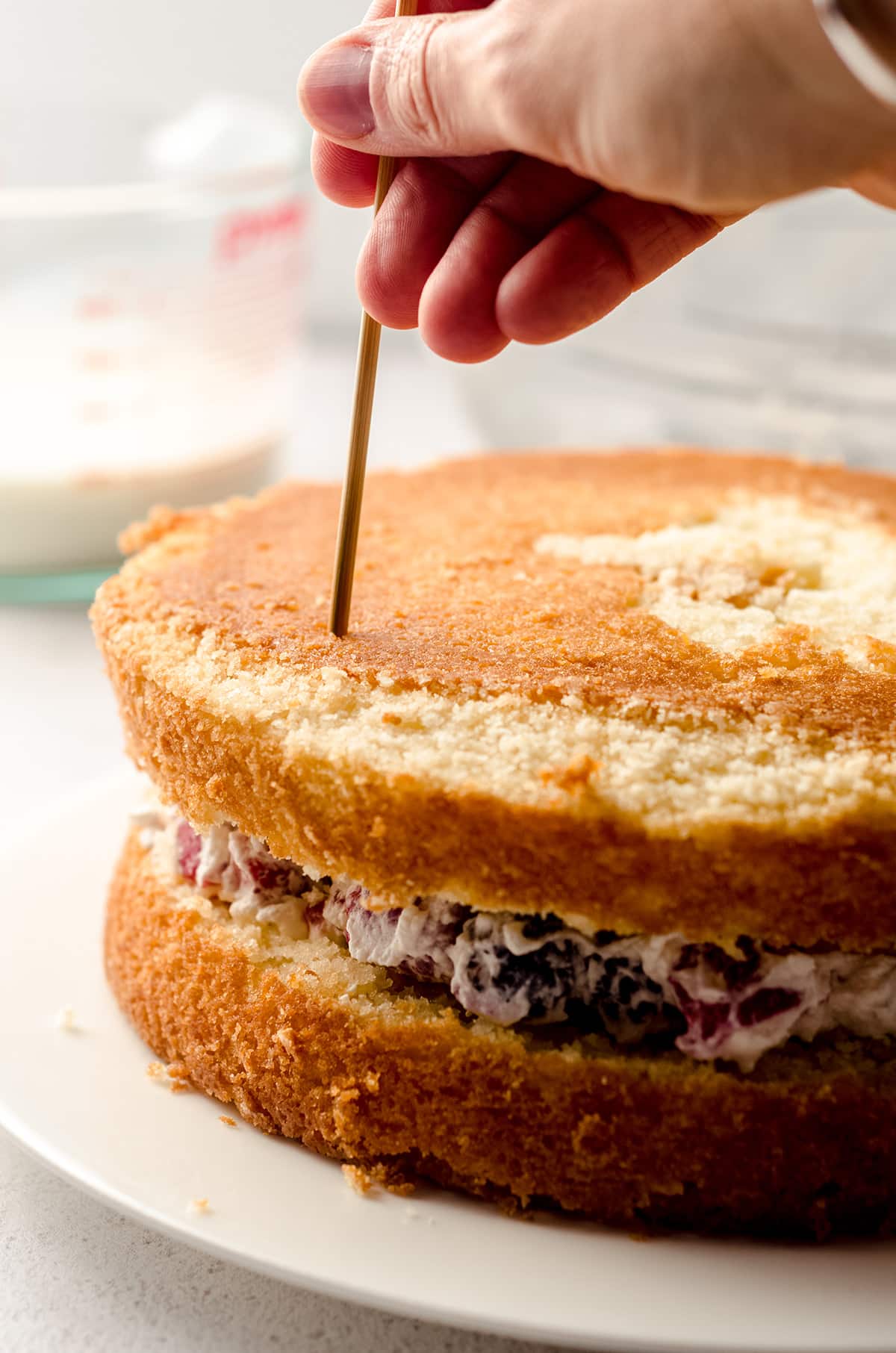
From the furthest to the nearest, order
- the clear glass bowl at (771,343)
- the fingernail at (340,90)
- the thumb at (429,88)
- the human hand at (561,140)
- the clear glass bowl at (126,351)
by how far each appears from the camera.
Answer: the clear glass bowl at (771,343) → the clear glass bowl at (126,351) → the fingernail at (340,90) → the thumb at (429,88) → the human hand at (561,140)

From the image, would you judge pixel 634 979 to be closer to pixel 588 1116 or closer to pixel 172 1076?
pixel 588 1116

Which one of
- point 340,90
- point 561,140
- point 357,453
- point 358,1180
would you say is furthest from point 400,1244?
point 340,90

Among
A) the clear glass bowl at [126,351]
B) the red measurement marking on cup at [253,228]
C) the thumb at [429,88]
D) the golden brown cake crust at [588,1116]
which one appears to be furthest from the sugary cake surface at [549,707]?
the red measurement marking on cup at [253,228]

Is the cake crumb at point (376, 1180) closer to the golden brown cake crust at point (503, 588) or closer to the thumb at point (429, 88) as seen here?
the golden brown cake crust at point (503, 588)

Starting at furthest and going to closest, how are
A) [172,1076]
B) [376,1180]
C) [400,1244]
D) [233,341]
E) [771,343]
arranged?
[771,343]
[233,341]
[172,1076]
[376,1180]
[400,1244]

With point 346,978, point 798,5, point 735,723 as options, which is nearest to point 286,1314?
point 346,978

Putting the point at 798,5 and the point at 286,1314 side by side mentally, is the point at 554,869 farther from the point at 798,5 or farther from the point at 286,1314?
the point at 798,5

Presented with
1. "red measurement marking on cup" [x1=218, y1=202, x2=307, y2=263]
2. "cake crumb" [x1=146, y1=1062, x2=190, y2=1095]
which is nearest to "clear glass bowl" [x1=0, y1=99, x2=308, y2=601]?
"red measurement marking on cup" [x1=218, y1=202, x2=307, y2=263]
